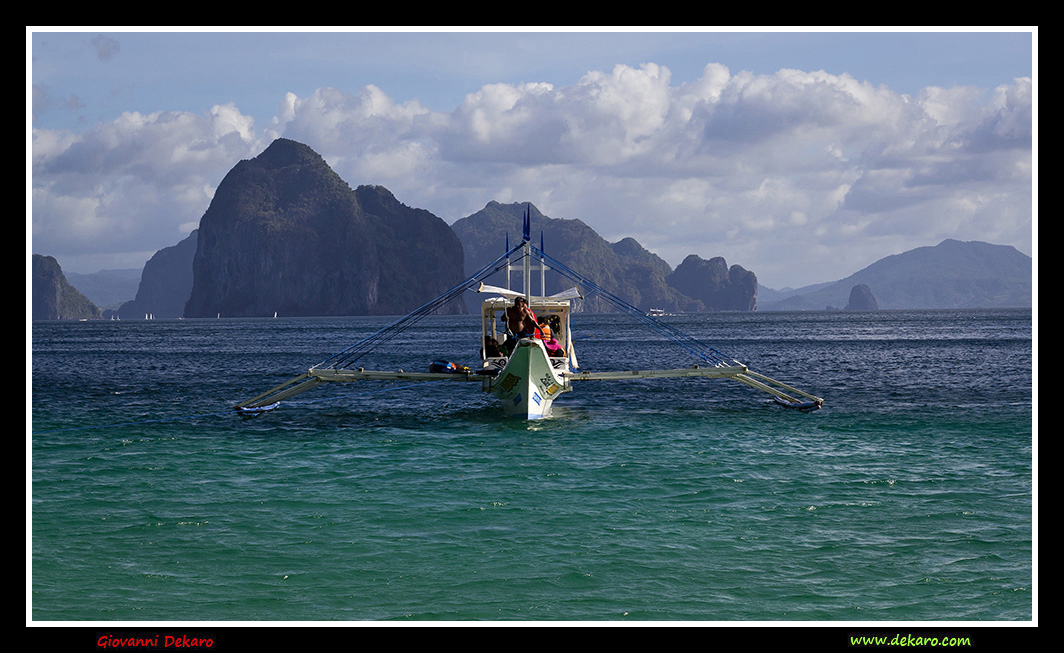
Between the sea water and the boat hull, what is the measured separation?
0.76 meters

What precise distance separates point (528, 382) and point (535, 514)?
12.3m

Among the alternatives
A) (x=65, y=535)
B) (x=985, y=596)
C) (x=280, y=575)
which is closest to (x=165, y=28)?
(x=280, y=575)

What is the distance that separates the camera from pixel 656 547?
50.2 feet

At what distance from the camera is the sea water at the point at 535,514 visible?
512 inches

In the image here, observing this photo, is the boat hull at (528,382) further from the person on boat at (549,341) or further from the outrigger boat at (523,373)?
the person on boat at (549,341)

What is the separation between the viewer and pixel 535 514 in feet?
58.4

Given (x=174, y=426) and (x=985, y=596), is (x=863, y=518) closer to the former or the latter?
(x=985, y=596)

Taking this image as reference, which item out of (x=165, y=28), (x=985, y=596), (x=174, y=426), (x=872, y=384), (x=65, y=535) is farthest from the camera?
(x=872, y=384)

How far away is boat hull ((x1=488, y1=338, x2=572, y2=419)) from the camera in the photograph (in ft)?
95.8

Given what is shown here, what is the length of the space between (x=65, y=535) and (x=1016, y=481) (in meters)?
20.4

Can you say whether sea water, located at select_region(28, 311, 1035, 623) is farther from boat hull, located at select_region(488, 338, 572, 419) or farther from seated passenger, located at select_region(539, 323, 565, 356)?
seated passenger, located at select_region(539, 323, 565, 356)

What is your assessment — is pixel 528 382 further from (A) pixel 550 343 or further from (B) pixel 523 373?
(A) pixel 550 343

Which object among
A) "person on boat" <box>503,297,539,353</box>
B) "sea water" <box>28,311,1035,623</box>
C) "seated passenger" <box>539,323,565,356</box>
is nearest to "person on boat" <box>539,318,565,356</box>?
"seated passenger" <box>539,323,565,356</box>

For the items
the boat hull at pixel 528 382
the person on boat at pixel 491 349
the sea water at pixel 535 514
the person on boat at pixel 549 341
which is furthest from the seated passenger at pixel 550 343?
the sea water at pixel 535 514
